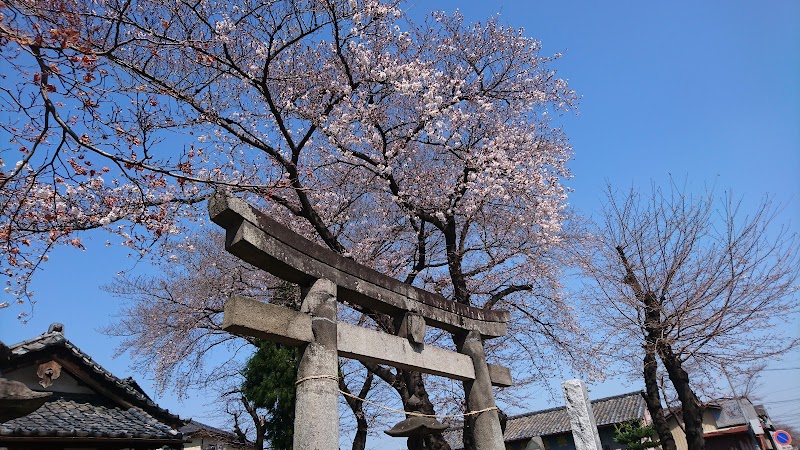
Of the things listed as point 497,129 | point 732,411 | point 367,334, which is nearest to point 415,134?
point 497,129

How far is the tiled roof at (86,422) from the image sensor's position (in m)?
7.75

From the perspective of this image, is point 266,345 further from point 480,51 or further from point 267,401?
point 480,51

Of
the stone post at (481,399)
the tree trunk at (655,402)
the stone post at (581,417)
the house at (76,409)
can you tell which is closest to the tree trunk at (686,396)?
the tree trunk at (655,402)

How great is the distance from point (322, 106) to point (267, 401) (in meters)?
8.54

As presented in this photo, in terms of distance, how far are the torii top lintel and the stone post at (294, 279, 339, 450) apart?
0.97 feet

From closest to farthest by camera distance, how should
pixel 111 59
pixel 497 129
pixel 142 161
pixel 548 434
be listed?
pixel 142 161
pixel 111 59
pixel 497 129
pixel 548 434

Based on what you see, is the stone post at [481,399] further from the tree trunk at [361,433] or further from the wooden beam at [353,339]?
the tree trunk at [361,433]

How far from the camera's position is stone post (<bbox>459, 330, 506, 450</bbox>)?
6387 millimetres

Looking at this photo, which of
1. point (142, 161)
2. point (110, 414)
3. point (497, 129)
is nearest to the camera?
point (142, 161)

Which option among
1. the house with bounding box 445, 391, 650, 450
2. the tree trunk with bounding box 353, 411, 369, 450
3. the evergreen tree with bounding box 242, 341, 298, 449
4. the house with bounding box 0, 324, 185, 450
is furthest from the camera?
the house with bounding box 445, 391, 650, 450

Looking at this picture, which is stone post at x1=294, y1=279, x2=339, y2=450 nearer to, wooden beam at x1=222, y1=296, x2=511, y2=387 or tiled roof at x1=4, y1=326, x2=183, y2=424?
wooden beam at x1=222, y1=296, x2=511, y2=387

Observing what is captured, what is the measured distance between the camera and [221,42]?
8336 millimetres

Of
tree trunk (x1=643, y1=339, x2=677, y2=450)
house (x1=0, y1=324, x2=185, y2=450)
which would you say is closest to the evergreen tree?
house (x1=0, y1=324, x2=185, y2=450)

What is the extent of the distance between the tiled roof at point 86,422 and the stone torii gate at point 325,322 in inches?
232
